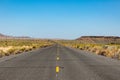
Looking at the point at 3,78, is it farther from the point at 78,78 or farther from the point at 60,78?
the point at 78,78

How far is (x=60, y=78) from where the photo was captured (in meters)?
9.10

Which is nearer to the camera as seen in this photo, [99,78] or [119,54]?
[99,78]

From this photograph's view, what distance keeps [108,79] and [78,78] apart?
4.34ft

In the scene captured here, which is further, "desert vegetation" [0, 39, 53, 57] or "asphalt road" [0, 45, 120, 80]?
"desert vegetation" [0, 39, 53, 57]

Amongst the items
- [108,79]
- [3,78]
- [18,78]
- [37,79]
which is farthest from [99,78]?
[3,78]

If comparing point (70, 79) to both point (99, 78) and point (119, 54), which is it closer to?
point (99, 78)

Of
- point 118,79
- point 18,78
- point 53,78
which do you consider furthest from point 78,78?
point 18,78

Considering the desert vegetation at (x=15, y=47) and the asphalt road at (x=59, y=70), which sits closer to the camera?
the asphalt road at (x=59, y=70)

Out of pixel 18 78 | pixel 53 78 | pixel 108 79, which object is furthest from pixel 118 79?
pixel 18 78

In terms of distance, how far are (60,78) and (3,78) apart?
2.52 meters

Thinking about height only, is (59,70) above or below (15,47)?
below

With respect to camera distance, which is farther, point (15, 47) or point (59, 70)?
point (15, 47)

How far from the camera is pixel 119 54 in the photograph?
76.3 ft

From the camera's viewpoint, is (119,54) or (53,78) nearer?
(53,78)
